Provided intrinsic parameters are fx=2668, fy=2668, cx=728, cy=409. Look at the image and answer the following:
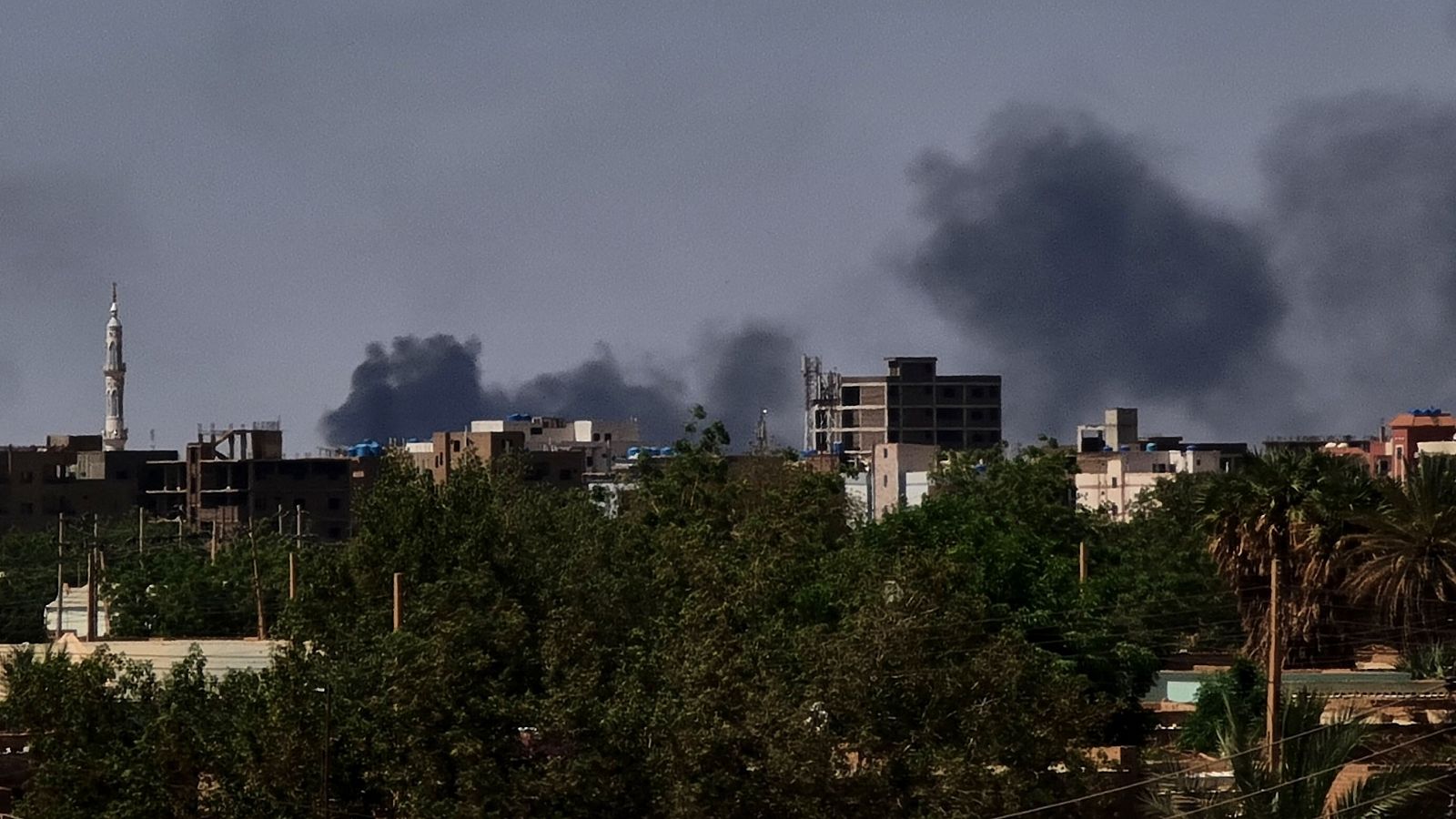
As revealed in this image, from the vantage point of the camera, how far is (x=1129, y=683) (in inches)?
1911

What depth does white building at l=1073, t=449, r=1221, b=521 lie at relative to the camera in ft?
517

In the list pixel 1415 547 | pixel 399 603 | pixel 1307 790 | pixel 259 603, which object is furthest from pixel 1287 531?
pixel 1307 790

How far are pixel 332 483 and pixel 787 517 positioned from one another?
337 feet

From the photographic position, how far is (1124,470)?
15962cm

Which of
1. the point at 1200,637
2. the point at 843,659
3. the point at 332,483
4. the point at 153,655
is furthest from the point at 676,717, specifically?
the point at 332,483

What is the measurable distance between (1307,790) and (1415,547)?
24.1m

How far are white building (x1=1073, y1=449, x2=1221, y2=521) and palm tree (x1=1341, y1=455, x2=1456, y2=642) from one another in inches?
4035

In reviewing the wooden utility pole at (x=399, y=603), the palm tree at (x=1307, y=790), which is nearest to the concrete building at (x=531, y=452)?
→ the wooden utility pole at (x=399, y=603)

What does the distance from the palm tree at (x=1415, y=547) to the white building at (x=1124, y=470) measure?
102 m

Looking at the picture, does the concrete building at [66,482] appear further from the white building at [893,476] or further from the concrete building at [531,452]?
the white building at [893,476]

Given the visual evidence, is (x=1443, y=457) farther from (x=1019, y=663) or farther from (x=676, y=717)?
(x=676, y=717)

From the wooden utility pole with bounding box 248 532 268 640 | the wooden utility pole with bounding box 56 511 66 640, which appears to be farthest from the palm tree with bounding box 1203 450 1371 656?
the wooden utility pole with bounding box 56 511 66 640

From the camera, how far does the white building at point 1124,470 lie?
517ft

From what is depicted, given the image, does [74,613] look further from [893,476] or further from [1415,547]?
[893,476]
